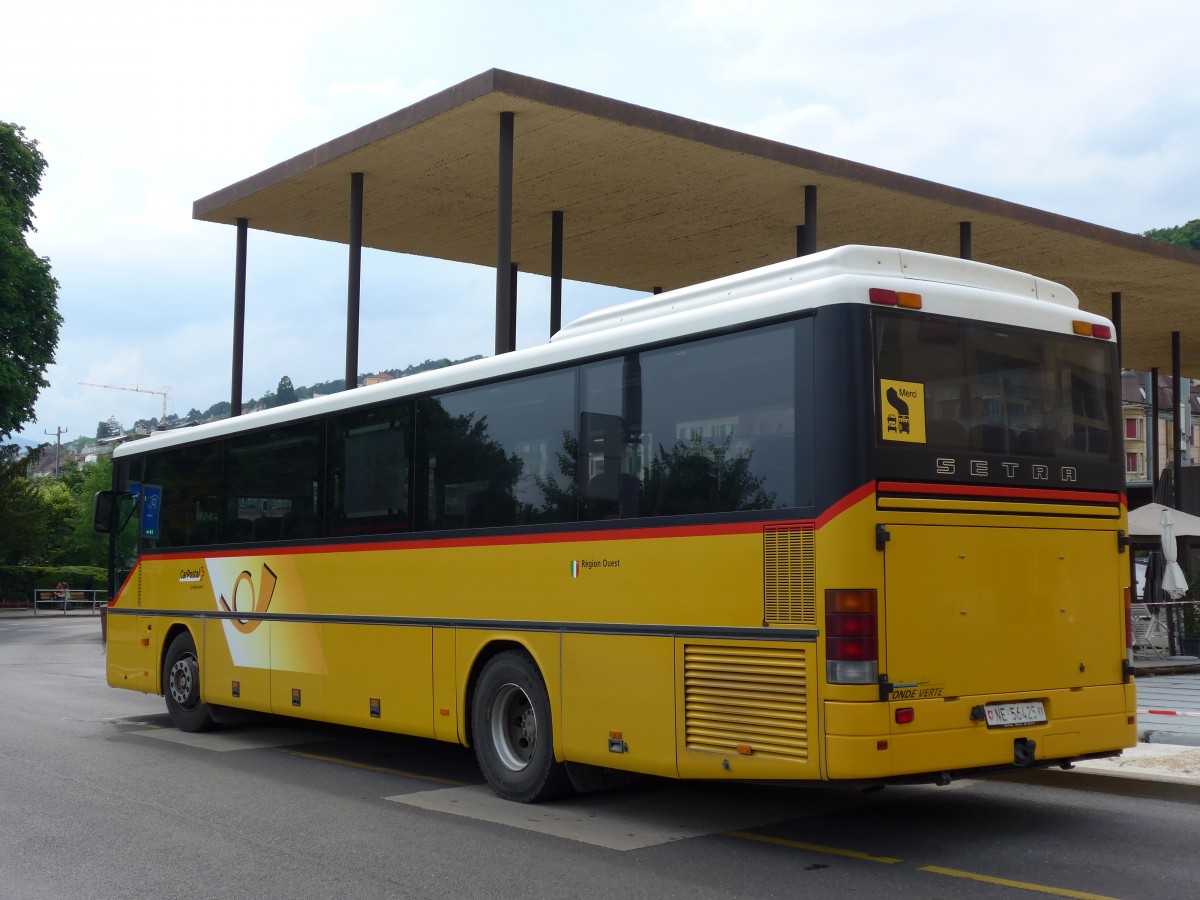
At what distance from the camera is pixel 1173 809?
29.3ft

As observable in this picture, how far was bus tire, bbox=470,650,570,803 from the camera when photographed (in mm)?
9250

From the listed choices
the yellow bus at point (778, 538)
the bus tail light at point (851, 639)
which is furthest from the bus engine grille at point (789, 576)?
the bus tail light at point (851, 639)

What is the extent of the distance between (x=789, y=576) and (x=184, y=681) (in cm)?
894

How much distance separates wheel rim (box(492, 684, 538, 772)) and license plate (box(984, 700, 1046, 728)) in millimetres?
3380

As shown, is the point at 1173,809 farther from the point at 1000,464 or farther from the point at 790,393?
the point at 790,393

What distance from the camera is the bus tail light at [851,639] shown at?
7.15 meters

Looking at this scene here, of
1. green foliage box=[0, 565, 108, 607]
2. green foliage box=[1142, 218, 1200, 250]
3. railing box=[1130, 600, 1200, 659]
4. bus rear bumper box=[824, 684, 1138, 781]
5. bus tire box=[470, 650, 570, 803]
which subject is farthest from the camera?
green foliage box=[1142, 218, 1200, 250]

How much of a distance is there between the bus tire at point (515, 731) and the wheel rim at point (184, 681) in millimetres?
5290

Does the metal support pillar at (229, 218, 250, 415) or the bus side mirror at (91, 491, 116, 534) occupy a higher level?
the metal support pillar at (229, 218, 250, 415)

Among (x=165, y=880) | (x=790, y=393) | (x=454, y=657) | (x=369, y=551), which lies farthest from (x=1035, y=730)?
(x=369, y=551)

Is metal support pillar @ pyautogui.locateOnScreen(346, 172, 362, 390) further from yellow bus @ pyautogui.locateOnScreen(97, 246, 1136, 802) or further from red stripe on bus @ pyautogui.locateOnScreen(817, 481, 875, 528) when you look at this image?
red stripe on bus @ pyautogui.locateOnScreen(817, 481, 875, 528)

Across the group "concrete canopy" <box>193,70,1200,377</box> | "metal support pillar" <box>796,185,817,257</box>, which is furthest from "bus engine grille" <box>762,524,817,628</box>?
"metal support pillar" <box>796,185,817,257</box>

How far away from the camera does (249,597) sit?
42.8 ft

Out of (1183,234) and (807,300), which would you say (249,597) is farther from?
(1183,234)
